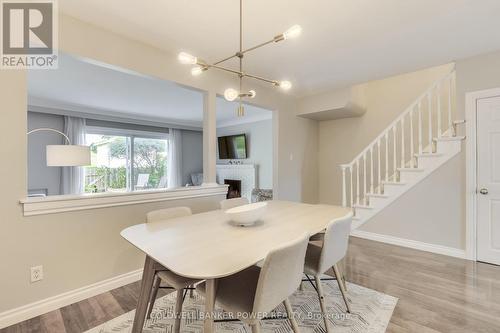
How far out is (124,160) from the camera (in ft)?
19.8

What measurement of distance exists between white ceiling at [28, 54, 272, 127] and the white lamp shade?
3.02 feet

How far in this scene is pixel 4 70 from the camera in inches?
69.4

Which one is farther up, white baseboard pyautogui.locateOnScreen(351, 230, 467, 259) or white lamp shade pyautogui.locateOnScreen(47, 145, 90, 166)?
white lamp shade pyautogui.locateOnScreen(47, 145, 90, 166)

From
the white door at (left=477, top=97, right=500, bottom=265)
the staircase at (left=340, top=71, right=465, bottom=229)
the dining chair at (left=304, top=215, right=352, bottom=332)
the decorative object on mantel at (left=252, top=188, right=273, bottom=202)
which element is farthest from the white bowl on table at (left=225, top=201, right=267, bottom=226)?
the decorative object on mantel at (left=252, top=188, right=273, bottom=202)

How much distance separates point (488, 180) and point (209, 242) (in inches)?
130

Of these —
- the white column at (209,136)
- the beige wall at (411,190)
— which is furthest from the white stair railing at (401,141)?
the white column at (209,136)

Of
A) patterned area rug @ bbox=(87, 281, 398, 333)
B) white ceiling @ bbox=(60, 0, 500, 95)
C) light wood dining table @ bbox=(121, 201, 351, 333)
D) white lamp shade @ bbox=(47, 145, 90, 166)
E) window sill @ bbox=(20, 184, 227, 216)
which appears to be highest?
white ceiling @ bbox=(60, 0, 500, 95)

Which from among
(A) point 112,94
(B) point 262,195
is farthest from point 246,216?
(A) point 112,94

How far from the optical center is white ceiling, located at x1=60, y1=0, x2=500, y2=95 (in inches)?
75.8

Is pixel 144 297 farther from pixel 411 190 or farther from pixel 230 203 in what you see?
pixel 411 190

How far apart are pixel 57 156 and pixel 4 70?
0.75 metres

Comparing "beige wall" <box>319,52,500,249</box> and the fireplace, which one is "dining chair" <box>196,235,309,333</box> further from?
the fireplace

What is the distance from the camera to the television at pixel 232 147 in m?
6.38

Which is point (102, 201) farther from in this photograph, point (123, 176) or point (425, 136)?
point (425, 136)
